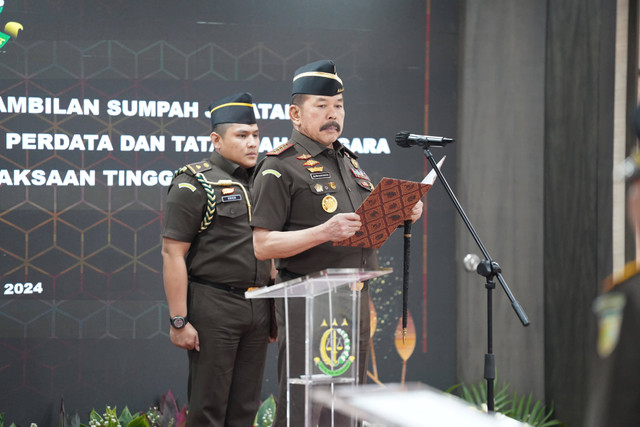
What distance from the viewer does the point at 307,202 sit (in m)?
2.64

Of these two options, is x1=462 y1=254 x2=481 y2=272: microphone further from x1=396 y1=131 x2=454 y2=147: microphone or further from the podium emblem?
the podium emblem

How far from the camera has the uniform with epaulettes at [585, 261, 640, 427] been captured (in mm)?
784

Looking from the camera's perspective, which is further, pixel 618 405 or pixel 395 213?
pixel 395 213

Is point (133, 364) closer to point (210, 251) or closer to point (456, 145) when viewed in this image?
point (210, 251)

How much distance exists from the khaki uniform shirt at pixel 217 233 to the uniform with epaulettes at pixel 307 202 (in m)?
0.64

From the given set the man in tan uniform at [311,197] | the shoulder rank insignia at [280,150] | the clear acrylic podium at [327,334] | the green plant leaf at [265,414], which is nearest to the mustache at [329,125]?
the man in tan uniform at [311,197]

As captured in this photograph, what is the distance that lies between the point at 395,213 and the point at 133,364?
7.95ft

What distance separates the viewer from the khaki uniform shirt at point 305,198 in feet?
8.50

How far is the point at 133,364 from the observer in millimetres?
4273

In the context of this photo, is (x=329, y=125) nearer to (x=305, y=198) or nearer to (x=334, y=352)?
(x=305, y=198)

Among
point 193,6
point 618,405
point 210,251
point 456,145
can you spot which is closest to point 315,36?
point 193,6

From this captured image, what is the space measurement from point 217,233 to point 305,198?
0.78m

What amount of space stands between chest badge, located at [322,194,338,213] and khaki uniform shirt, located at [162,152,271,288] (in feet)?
2.53

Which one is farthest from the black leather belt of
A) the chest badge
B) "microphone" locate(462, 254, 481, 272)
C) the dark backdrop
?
"microphone" locate(462, 254, 481, 272)
